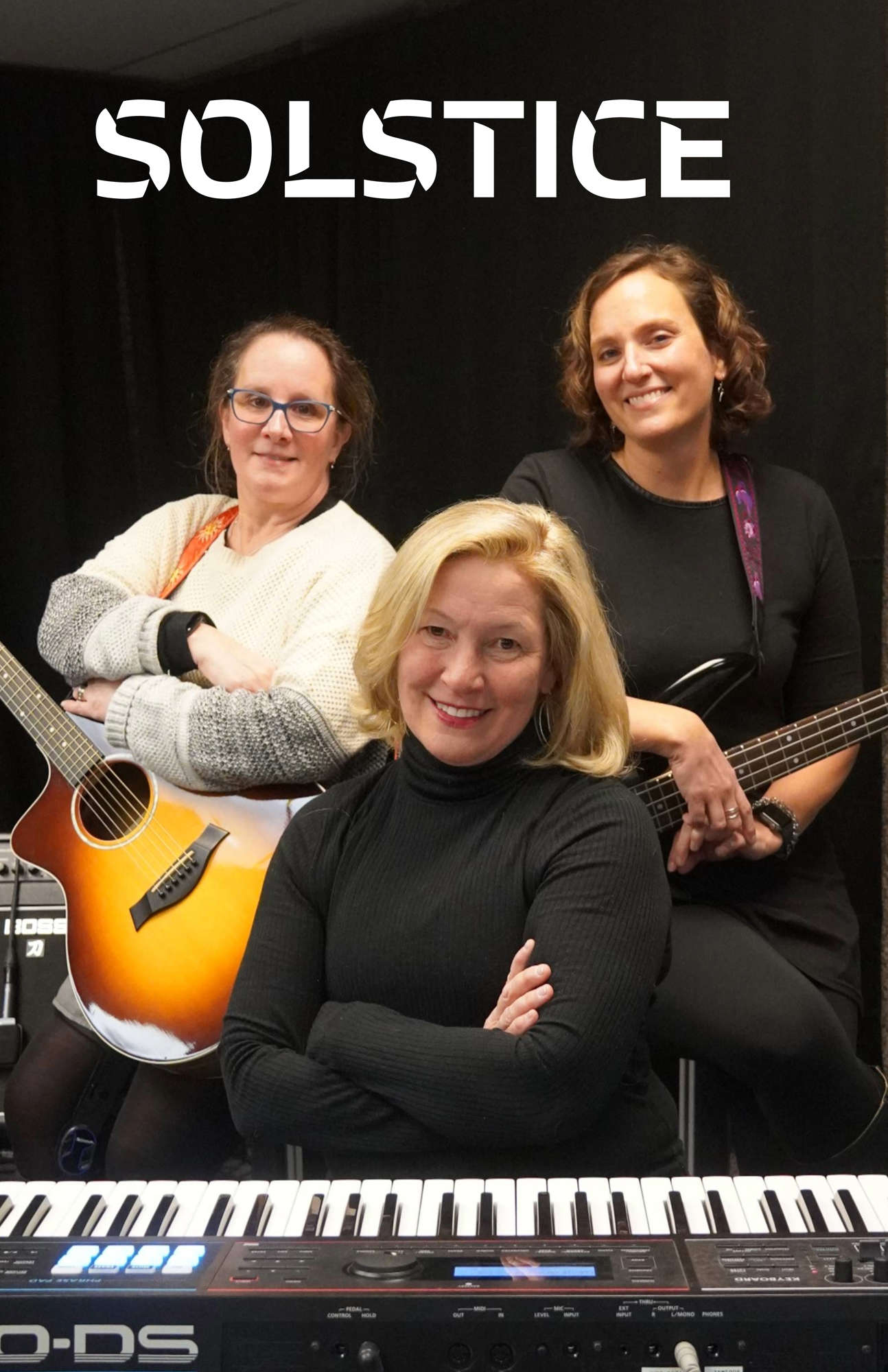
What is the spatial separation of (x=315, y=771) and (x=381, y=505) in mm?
579

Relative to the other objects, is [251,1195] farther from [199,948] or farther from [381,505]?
[381,505]

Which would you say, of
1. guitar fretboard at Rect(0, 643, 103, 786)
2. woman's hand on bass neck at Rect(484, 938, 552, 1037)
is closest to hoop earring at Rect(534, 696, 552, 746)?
woman's hand on bass neck at Rect(484, 938, 552, 1037)

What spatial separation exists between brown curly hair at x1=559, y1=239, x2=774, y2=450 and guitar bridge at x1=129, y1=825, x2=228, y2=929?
972 millimetres

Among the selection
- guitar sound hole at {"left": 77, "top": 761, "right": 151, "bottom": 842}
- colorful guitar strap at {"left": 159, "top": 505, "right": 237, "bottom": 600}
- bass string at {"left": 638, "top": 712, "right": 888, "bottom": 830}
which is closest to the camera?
bass string at {"left": 638, "top": 712, "right": 888, "bottom": 830}

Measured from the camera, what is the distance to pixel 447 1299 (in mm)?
1156

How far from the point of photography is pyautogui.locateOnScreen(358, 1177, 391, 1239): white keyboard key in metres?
1.34

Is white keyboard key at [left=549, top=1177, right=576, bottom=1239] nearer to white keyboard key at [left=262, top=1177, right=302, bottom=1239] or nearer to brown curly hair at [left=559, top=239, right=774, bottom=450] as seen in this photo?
white keyboard key at [left=262, top=1177, right=302, bottom=1239]

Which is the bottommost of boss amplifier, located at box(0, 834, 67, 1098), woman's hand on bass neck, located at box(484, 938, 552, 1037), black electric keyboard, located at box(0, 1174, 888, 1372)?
boss amplifier, located at box(0, 834, 67, 1098)

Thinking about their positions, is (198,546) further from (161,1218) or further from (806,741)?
(161,1218)

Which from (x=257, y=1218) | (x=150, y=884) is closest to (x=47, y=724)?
(x=150, y=884)

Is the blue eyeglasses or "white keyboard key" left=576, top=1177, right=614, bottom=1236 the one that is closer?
"white keyboard key" left=576, top=1177, right=614, bottom=1236

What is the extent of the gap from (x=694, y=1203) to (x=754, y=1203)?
59mm

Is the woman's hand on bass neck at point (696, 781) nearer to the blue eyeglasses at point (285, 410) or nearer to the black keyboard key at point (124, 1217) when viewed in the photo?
the blue eyeglasses at point (285, 410)

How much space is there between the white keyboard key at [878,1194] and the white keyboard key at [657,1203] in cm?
19
